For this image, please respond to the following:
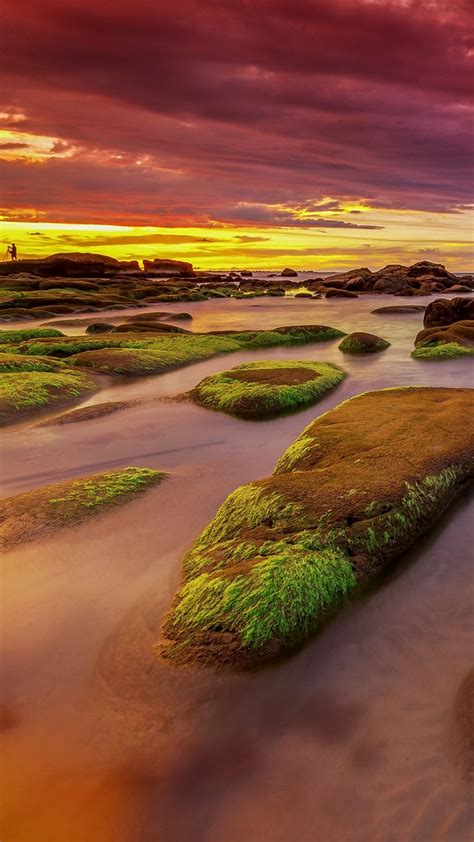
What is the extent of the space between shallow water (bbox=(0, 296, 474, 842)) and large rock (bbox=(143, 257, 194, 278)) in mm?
114447

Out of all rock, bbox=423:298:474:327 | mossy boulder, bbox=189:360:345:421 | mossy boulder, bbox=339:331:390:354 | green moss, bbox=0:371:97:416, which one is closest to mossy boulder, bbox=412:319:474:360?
mossy boulder, bbox=339:331:390:354

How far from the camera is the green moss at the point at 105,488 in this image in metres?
7.29

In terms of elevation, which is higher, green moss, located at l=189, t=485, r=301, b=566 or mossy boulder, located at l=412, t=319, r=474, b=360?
mossy boulder, located at l=412, t=319, r=474, b=360

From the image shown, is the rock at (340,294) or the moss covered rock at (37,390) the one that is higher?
the rock at (340,294)

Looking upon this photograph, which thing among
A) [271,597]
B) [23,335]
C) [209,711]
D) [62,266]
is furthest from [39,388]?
[62,266]

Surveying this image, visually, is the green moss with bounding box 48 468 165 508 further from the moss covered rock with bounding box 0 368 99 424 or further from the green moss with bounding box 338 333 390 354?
the green moss with bounding box 338 333 390 354

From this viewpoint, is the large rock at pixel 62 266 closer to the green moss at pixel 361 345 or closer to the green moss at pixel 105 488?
the green moss at pixel 361 345

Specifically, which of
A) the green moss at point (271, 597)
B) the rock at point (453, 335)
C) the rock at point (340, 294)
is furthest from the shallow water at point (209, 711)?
the rock at point (340, 294)

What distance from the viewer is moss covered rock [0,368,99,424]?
486 inches

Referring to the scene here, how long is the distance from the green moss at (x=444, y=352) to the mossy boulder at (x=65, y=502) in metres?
15.7

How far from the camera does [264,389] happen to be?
13.7 metres

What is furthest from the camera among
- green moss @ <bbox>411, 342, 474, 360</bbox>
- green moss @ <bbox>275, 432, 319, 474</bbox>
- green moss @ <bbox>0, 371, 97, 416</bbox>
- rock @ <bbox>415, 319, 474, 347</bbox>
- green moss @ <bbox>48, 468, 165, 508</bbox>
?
rock @ <bbox>415, 319, 474, 347</bbox>

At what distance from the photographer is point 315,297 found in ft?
202

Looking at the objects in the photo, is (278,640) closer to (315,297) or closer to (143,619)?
(143,619)
